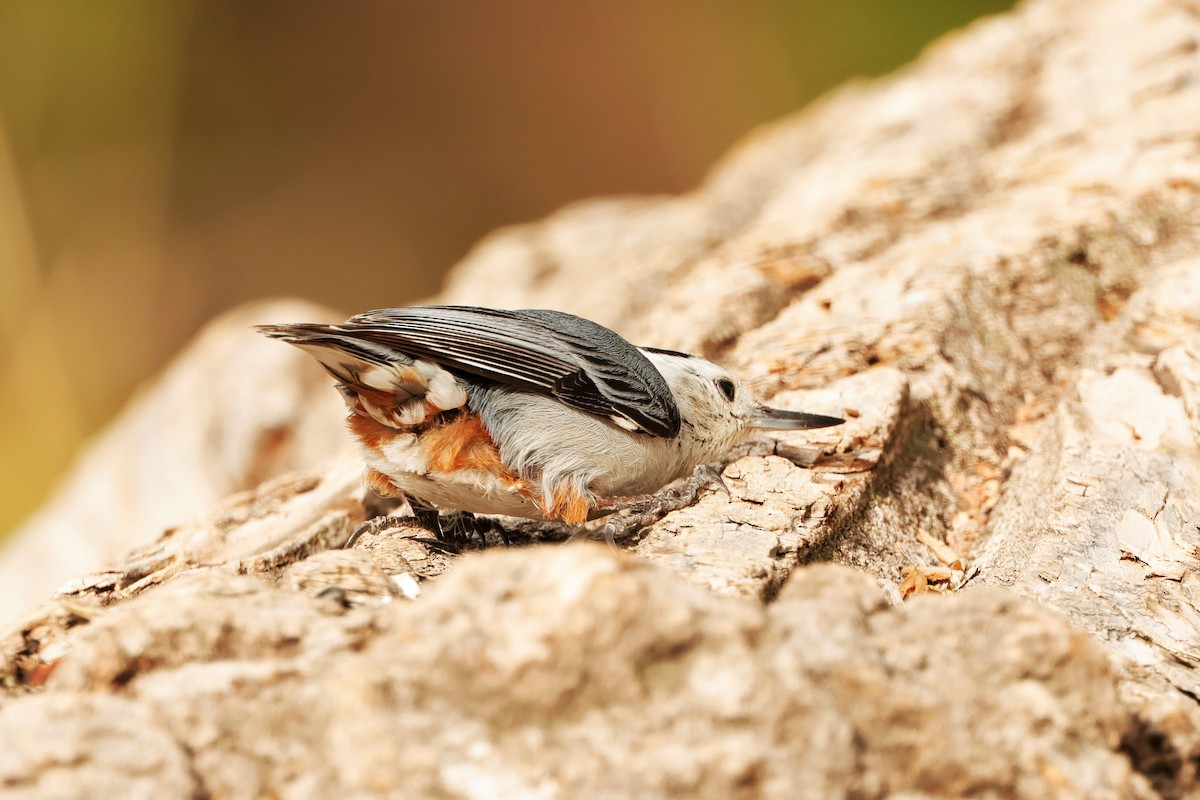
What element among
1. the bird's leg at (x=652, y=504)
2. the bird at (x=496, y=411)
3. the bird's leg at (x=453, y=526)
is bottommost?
the bird's leg at (x=652, y=504)

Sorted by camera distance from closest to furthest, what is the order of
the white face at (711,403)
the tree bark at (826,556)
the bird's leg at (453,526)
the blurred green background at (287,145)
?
the tree bark at (826,556)
the bird's leg at (453,526)
the white face at (711,403)
the blurred green background at (287,145)

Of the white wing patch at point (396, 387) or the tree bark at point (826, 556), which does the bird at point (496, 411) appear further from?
the tree bark at point (826, 556)

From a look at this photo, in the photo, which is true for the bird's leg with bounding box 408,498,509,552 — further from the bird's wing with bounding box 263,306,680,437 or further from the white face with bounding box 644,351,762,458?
the white face with bounding box 644,351,762,458

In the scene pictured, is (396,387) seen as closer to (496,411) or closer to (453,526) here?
(496,411)

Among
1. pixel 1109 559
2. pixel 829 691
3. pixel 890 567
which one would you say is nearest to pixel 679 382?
A: pixel 890 567

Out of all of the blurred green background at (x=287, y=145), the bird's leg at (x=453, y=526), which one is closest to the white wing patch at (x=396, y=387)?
the bird's leg at (x=453, y=526)

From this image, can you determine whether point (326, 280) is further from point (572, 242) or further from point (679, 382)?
point (679, 382)

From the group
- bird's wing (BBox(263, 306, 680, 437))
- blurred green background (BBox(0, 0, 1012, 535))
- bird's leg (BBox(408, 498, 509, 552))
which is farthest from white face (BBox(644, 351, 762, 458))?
blurred green background (BBox(0, 0, 1012, 535))
